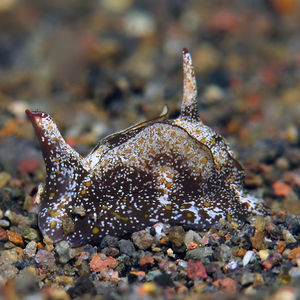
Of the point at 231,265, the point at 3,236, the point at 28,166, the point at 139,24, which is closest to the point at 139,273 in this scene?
the point at 231,265

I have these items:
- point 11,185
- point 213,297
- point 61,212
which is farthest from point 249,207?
point 11,185

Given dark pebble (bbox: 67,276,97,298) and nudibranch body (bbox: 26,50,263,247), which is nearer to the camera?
dark pebble (bbox: 67,276,97,298)

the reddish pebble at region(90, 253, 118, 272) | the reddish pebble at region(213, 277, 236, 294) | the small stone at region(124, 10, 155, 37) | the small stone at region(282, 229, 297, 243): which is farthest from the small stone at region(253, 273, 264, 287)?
the small stone at region(124, 10, 155, 37)

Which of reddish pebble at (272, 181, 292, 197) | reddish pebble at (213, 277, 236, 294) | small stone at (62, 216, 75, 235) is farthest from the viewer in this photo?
reddish pebble at (272, 181, 292, 197)

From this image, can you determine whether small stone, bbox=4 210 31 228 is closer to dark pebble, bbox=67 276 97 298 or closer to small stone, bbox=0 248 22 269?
small stone, bbox=0 248 22 269

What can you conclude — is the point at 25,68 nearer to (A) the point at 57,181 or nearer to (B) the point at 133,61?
(B) the point at 133,61

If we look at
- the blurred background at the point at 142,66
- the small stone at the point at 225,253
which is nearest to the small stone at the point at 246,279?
the small stone at the point at 225,253
